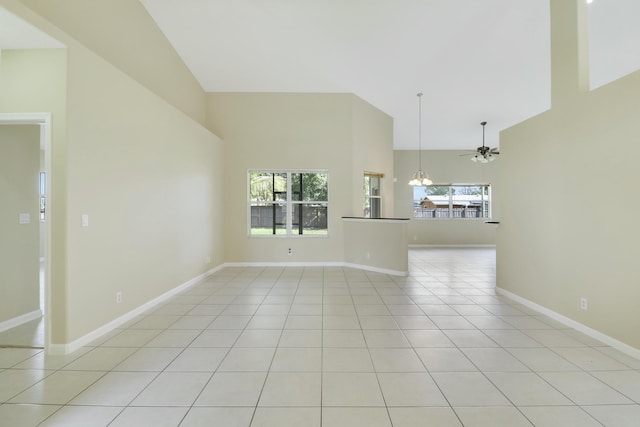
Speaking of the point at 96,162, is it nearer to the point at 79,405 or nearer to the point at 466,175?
the point at 79,405

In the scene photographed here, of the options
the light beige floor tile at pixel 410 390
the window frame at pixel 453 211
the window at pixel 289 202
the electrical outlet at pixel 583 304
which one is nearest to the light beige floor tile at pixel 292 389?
the light beige floor tile at pixel 410 390

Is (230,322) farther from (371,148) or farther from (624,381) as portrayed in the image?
(371,148)

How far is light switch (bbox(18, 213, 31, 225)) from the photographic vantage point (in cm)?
314

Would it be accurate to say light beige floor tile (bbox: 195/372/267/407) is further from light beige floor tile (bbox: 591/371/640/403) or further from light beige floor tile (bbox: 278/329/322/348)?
light beige floor tile (bbox: 591/371/640/403)

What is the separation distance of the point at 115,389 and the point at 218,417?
859 millimetres

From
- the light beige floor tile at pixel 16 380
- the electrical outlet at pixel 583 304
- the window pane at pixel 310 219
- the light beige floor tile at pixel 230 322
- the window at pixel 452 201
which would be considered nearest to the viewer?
the light beige floor tile at pixel 16 380

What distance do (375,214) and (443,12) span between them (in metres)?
4.31

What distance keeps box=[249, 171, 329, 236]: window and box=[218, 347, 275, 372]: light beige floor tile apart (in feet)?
12.9

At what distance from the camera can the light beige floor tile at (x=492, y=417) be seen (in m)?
1.66

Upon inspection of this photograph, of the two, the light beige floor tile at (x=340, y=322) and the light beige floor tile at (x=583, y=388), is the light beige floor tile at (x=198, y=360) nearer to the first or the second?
the light beige floor tile at (x=340, y=322)

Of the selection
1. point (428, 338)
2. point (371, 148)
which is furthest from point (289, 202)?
point (428, 338)

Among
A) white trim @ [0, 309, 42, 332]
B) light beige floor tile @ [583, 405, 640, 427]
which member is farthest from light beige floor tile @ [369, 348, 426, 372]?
white trim @ [0, 309, 42, 332]

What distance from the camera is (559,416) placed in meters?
1.72

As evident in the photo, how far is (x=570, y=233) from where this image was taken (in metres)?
3.02
